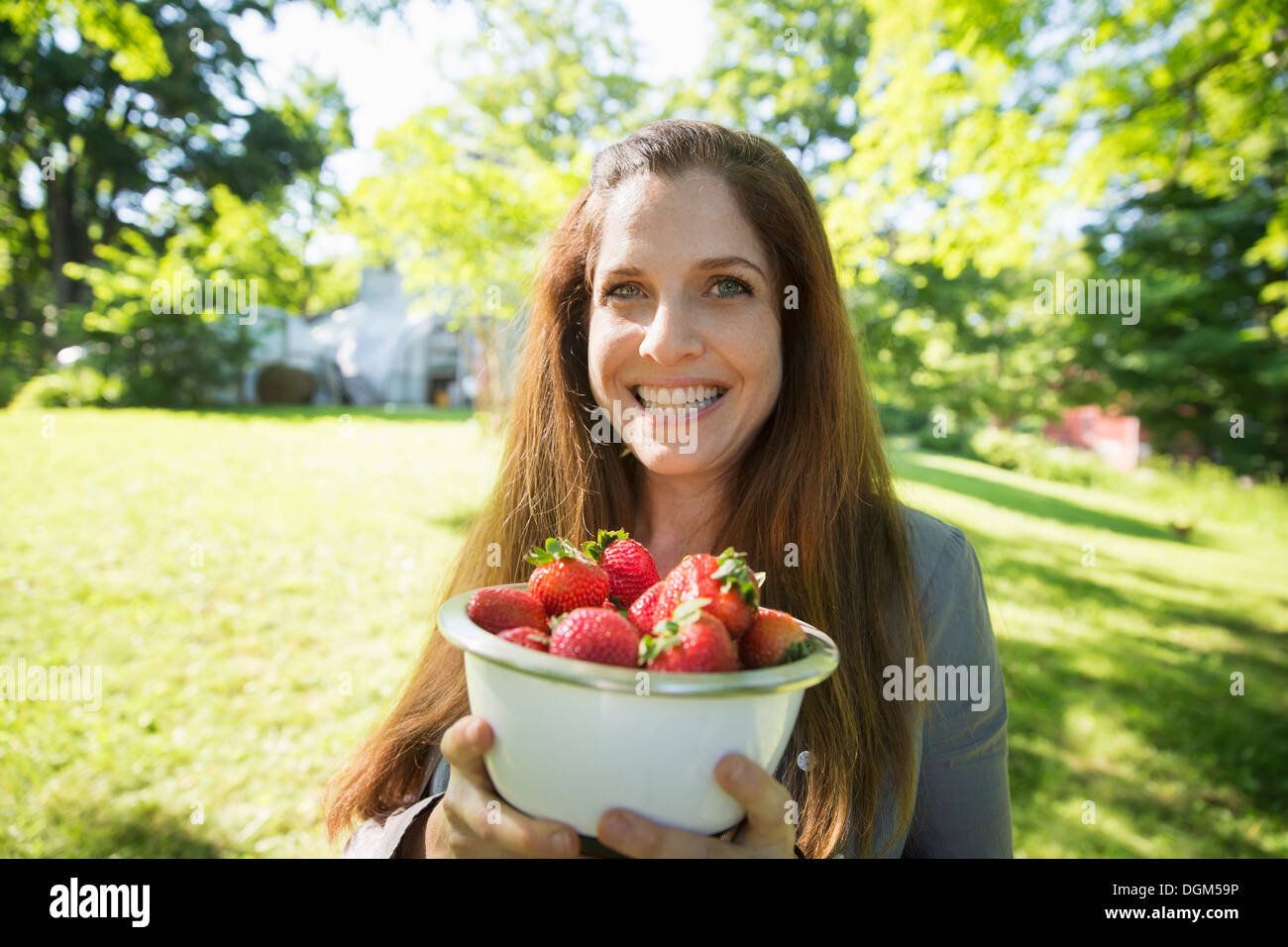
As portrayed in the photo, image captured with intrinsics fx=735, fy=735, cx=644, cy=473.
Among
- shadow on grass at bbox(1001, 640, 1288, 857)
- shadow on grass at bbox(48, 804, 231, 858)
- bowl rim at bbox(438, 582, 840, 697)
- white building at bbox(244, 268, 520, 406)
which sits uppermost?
white building at bbox(244, 268, 520, 406)

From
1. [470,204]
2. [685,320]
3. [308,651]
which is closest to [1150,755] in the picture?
[685,320]

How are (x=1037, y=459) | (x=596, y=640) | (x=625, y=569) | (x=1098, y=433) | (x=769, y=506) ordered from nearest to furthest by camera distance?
1. (x=596, y=640)
2. (x=625, y=569)
3. (x=769, y=506)
4. (x=1037, y=459)
5. (x=1098, y=433)

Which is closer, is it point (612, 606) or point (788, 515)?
point (612, 606)

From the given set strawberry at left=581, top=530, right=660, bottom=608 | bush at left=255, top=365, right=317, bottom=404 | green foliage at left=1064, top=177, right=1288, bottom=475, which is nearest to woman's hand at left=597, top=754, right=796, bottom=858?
strawberry at left=581, top=530, right=660, bottom=608

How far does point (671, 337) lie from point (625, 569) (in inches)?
19.3

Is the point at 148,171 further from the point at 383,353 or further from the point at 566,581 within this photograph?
the point at 566,581

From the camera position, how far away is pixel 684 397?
5.03 feet

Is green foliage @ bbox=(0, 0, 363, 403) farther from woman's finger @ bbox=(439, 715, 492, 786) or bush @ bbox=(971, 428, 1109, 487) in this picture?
bush @ bbox=(971, 428, 1109, 487)

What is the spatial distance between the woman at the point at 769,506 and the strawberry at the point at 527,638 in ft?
2.00

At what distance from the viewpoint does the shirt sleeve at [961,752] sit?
60.5 inches

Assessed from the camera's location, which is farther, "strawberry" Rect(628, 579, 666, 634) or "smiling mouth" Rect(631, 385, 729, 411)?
"smiling mouth" Rect(631, 385, 729, 411)

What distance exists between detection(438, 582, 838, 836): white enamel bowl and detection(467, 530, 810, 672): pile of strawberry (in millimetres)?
49

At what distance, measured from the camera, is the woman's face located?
148 centimetres
